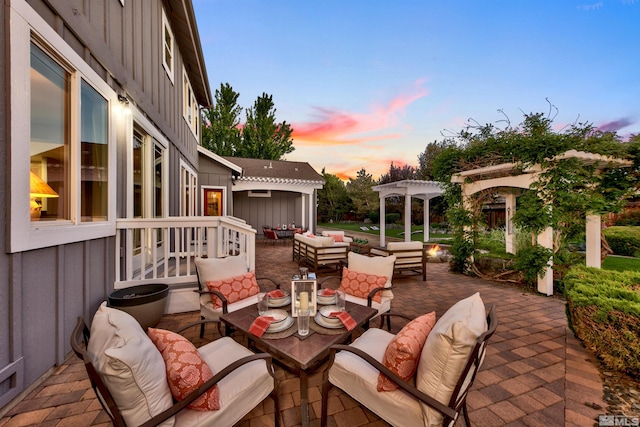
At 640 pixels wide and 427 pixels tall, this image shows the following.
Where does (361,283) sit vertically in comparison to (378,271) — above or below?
below

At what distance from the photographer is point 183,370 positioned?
1421 mm

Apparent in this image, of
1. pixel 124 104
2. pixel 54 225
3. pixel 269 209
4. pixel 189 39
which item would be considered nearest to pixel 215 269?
pixel 54 225

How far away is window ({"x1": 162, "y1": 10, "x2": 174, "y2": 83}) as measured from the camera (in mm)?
5453

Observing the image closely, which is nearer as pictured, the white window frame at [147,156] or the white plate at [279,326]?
the white plate at [279,326]

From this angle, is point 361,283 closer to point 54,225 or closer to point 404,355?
point 404,355

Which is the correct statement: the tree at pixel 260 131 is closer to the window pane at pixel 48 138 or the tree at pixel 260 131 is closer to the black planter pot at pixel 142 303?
the black planter pot at pixel 142 303

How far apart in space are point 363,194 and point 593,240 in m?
19.2

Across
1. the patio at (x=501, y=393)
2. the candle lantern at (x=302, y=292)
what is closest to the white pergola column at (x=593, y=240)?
the patio at (x=501, y=393)

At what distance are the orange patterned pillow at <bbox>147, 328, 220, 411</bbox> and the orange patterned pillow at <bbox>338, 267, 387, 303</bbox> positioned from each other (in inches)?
88.5

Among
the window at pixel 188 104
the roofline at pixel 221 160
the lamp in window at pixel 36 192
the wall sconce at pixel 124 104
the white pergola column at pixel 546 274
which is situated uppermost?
the window at pixel 188 104

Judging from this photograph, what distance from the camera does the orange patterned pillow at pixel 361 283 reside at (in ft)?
11.1

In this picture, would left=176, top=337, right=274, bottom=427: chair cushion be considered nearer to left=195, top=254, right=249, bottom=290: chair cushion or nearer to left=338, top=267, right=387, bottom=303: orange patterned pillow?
left=195, top=254, right=249, bottom=290: chair cushion

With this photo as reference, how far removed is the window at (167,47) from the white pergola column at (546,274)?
28.7 ft

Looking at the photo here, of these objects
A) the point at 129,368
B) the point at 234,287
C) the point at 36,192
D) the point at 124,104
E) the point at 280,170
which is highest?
the point at 280,170
